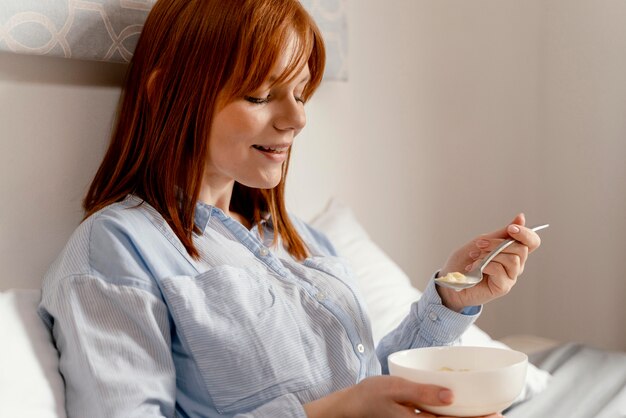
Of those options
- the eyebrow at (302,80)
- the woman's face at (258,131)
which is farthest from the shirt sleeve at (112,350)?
the eyebrow at (302,80)

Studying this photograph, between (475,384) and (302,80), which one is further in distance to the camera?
(302,80)

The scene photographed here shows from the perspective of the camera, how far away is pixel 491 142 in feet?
7.43

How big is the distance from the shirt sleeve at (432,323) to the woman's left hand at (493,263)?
18 mm

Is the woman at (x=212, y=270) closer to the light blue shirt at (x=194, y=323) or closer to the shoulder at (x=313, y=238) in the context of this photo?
the light blue shirt at (x=194, y=323)

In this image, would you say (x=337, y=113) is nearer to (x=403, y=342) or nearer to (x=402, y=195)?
(x=402, y=195)

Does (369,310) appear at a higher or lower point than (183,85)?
lower

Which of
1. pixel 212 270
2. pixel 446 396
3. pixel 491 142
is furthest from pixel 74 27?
pixel 491 142

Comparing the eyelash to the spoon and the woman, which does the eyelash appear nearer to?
the woman

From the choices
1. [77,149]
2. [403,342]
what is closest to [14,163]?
[77,149]

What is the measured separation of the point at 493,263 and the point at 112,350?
0.56m

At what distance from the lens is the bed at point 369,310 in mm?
1075

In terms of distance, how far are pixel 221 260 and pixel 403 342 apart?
348mm

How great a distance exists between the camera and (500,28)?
226 centimetres

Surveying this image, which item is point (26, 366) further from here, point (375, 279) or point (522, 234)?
point (375, 279)
